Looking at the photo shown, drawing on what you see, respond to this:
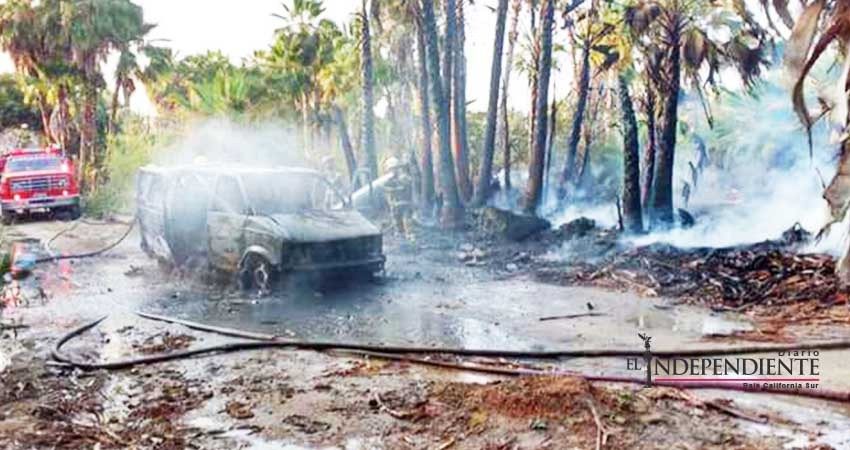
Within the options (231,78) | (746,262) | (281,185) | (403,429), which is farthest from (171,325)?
(231,78)

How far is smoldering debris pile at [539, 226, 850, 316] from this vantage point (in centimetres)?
1023

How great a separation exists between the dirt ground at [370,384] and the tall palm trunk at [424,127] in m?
10.4

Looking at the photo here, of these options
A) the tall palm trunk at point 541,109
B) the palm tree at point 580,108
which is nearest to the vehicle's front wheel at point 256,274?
the tall palm trunk at point 541,109

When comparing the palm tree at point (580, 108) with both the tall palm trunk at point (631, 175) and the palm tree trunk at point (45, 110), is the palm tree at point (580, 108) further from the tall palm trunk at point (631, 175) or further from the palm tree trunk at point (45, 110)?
the palm tree trunk at point (45, 110)

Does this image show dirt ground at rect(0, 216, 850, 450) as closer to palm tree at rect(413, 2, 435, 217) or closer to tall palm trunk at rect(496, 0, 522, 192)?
palm tree at rect(413, 2, 435, 217)

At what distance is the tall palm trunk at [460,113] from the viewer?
21.9 meters

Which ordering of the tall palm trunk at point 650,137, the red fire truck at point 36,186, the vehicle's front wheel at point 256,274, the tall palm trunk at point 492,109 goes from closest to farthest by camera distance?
the vehicle's front wheel at point 256,274 → the tall palm trunk at point 650,137 → the tall palm trunk at point 492,109 → the red fire truck at point 36,186

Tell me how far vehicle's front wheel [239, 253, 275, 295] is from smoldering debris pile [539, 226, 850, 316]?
16.0 feet

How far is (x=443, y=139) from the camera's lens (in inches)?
773

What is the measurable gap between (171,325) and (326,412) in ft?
13.1

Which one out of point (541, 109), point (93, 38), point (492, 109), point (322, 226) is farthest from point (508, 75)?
point (322, 226)

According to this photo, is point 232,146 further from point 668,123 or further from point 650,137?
point 668,123

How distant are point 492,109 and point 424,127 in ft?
6.84

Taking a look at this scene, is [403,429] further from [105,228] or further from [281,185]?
[105,228]
